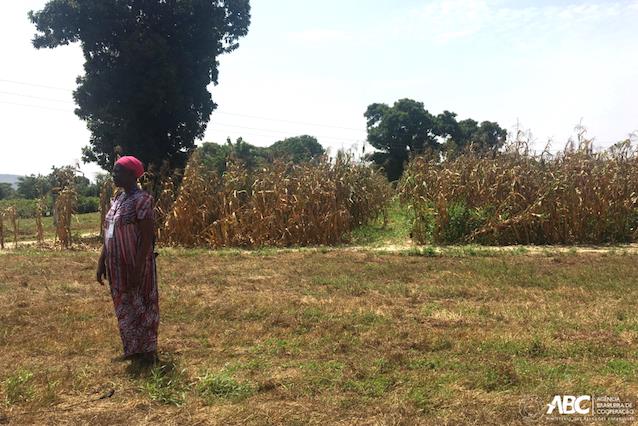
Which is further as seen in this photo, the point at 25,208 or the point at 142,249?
the point at 25,208

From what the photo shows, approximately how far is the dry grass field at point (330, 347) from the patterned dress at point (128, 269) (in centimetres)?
24

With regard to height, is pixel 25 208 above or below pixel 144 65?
below

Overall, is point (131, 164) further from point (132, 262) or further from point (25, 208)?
point (25, 208)

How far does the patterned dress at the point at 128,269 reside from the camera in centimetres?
372

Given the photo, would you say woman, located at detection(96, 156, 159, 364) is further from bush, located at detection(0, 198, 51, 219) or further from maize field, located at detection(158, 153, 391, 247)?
bush, located at detection(0, 198, 51, 219)

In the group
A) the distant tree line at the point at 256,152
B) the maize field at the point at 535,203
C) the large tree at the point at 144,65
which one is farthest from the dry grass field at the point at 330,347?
the large tree at the point at 144,65

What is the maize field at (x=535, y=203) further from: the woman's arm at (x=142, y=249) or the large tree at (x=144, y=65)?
the large tree at (x=144, y=65)

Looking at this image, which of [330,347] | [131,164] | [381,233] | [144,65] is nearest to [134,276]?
[131,164]

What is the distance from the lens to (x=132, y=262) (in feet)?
12.2

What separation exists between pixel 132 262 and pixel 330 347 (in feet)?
5.30

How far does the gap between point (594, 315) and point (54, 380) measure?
4.47 meters

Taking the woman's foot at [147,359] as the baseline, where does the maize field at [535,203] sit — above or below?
above

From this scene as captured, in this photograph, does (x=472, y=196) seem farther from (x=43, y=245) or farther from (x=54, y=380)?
(x=43, y=245)

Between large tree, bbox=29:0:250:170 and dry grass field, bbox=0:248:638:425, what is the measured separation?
30.0 ft
